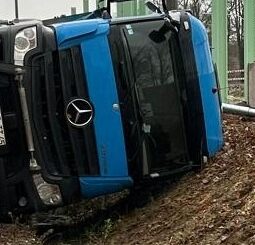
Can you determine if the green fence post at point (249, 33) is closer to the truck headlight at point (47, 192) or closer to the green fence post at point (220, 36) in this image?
the green fence post at point (220, 36)

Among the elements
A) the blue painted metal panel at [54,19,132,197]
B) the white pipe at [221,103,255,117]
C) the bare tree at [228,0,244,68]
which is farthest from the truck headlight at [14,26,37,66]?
the bare tree at [228,0,244,68]

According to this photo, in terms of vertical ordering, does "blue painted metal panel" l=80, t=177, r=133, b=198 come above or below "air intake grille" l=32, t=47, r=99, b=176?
below

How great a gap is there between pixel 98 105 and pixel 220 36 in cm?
610

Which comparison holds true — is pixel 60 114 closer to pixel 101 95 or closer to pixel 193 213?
pixel 101 95

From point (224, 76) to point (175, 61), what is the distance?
5385mm

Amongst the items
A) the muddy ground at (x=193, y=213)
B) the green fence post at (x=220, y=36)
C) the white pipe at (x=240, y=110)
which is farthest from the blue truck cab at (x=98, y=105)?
the green fence post at (x=220, y=36)

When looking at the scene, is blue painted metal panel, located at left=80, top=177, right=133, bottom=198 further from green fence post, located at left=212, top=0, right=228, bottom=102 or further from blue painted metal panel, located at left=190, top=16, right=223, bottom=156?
green fence post, located at left=212, top=0, right=228, bottom=102

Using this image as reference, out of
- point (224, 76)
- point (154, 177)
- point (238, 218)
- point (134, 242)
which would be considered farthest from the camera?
point (224, 76)

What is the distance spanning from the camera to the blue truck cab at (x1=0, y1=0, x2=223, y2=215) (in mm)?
5871

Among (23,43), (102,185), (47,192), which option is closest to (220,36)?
(102,185)

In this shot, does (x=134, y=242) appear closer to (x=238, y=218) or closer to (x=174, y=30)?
(x=238, y=218)

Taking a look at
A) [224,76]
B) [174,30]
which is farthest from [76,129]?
[224,76]

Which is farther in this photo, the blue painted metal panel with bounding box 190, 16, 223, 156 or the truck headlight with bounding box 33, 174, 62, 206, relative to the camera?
the blue painted metal panel with bounding box 190, 16, 223, 156

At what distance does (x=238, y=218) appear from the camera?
16.9 ft
